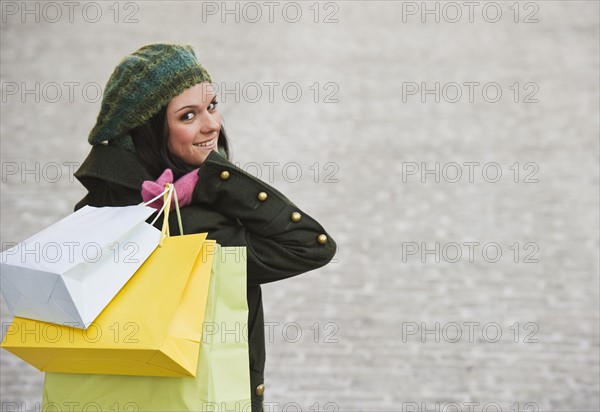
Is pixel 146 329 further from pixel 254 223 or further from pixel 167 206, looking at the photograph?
pixel 254 223

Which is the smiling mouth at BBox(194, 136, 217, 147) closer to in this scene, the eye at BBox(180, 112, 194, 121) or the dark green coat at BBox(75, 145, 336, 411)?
the eye at BBox(180, 112, 194, 121)

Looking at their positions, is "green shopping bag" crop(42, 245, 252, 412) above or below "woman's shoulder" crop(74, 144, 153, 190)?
below

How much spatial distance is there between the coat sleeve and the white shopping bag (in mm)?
220

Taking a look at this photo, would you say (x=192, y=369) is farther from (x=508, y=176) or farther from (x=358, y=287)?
(x=508, y=176)

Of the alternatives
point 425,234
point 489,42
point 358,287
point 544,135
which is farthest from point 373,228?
point 489,42

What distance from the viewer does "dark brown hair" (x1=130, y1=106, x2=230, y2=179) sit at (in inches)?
105

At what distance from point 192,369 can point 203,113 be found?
796mm

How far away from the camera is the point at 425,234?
7.54 m

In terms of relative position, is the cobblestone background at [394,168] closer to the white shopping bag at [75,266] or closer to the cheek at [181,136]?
the cheek at [181,136]


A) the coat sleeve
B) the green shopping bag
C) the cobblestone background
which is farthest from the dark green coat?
the cobblestone background

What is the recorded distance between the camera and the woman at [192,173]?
8.19 ft

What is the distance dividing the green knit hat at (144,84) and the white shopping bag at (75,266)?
38 cm

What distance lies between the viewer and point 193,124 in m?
2.66

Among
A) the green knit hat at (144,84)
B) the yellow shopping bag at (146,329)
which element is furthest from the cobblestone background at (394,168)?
the yellow shopping bag at (146,329)
